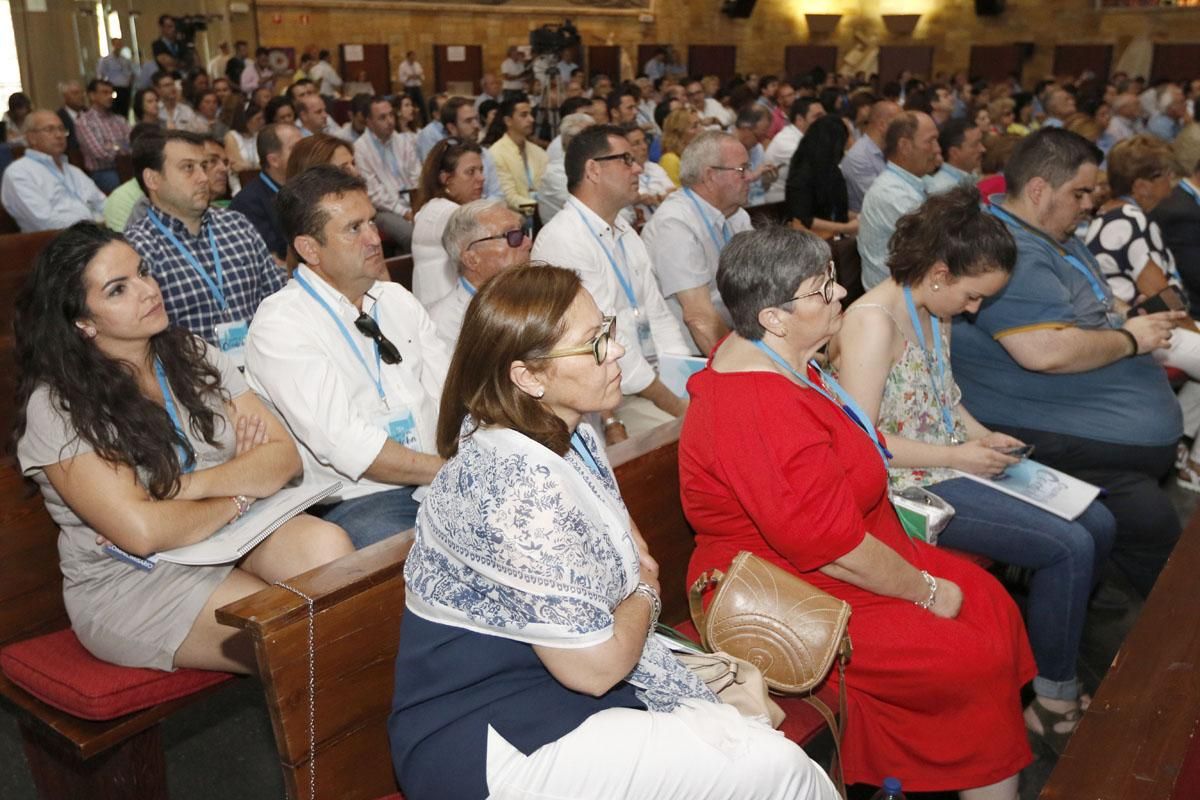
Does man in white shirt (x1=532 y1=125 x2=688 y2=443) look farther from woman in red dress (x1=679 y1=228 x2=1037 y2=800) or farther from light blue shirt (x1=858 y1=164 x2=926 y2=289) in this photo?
light blue shirt (x1=858 y1=164 x2=926 y2=289)

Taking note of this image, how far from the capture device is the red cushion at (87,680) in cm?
215

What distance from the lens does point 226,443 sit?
2.53 meters

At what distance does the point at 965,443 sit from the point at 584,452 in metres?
1.46

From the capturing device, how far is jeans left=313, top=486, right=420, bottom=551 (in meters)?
2.69

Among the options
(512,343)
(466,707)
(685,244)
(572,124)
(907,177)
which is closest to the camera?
(466,707)

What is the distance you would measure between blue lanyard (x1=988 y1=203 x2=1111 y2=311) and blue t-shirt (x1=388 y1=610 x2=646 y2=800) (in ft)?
8.02

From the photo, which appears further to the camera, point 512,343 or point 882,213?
point 882,213

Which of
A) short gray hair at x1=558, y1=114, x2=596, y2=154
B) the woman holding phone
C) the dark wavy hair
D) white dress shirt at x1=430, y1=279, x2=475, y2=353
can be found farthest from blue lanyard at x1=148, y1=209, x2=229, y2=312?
short gray hair at x1=558, y1=114, x2=596, y2=154

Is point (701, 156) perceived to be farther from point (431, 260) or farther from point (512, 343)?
point (512, 343)

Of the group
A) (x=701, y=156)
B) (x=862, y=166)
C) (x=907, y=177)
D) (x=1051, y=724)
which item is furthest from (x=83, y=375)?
(x=862, y=166)

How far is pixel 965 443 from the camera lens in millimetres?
2943

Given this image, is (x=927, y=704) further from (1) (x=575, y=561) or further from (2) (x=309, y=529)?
(2) (x=309, y=529)

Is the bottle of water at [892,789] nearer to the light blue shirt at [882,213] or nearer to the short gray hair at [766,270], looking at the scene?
the short gray hair at [766,270]

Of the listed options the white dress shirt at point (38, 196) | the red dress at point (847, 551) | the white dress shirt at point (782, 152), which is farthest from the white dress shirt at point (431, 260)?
the white dress shirt at point (782, 152)
